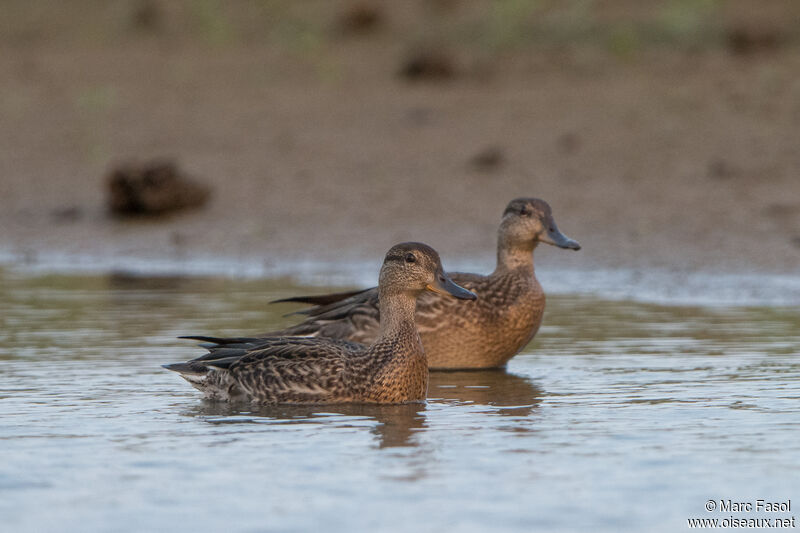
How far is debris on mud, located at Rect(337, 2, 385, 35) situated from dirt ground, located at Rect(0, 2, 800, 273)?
0.27 feet

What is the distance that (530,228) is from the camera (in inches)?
391

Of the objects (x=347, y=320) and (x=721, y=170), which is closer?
(x=347, y=320)

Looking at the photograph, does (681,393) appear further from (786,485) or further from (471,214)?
(471,214)

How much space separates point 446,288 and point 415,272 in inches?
7.6

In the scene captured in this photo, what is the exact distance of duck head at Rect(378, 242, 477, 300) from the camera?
26.9 ft

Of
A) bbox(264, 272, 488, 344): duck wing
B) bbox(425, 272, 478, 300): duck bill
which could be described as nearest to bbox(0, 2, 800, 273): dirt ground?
bbox(264, 272, 488, 344): duck wing

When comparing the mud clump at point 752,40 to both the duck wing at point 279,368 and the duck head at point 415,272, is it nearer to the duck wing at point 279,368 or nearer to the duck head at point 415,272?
the duck head at point 415,272

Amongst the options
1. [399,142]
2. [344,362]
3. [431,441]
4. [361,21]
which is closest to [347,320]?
[344,362]

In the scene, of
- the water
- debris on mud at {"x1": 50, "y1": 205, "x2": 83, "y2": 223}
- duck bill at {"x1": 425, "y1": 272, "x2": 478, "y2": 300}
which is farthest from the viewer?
debris on mud at {"x1": 50, "y1": 205, "x2": 83, "y2": 223}

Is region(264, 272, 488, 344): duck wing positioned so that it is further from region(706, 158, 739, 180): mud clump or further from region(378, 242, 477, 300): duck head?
region(706, 158, 739, 180): mud clump

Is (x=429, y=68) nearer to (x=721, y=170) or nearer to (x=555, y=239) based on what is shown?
(x=721, y=170)

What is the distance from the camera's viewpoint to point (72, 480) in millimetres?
6113

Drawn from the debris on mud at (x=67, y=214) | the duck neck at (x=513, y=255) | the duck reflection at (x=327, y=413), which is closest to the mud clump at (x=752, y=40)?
the debris on mud at (x=67, y=214)

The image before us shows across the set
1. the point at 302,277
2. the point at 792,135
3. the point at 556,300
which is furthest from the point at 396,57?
the point at 556,300
